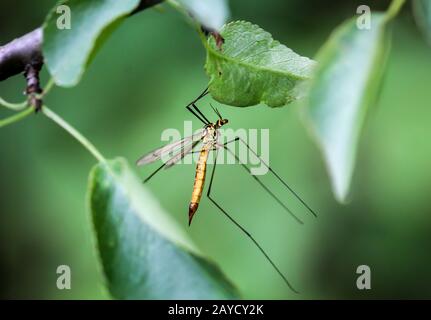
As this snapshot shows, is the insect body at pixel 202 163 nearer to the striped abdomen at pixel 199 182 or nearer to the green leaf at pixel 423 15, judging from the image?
the striped abdomen at pixel 199 182

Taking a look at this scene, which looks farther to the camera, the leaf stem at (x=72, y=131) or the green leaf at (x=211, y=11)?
the leaf stem at (x=72, y=131)

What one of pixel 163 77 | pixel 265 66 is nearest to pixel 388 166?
pixel 163 77

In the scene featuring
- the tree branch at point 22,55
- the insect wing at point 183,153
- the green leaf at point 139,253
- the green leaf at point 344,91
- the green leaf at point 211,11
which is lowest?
the green leaf at point 139,253

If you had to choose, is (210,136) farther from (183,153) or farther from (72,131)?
(72,131)

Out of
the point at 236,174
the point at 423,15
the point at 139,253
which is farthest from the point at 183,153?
the point at 236,174

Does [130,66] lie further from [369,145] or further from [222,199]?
[369,145]

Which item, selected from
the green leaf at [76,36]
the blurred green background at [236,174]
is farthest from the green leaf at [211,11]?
the blurred green background at [236,174]
